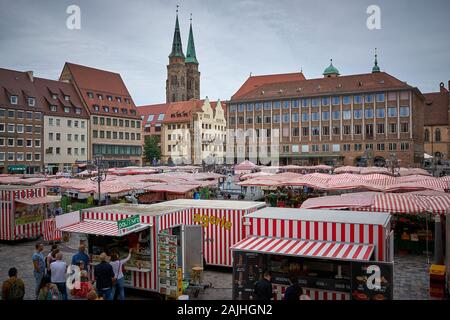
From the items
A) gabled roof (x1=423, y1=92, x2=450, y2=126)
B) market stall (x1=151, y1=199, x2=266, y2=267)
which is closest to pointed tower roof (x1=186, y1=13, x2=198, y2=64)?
gabled roof (x1=423, y1=92, x2=450, y2=126)

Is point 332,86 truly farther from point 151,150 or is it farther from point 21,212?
point 21,212

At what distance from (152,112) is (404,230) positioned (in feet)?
298

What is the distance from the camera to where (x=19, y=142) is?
201 feet

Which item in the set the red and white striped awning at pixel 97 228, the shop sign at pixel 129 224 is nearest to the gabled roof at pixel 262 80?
the red and white striped awning at pixel 97 228

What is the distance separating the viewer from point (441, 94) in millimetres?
92438

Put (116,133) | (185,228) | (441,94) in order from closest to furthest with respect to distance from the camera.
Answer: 1. (185,228)
2. (116,133)
3. (441,94)

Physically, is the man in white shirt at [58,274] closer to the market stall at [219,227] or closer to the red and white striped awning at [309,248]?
the red and white striped awning at [309,248]

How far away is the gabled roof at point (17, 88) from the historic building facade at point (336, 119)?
120 ft

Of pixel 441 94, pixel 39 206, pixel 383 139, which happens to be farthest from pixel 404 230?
pixel 441 94

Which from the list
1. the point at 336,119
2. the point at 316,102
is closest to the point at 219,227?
the point at 336,119

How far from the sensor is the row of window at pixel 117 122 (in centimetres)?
7481

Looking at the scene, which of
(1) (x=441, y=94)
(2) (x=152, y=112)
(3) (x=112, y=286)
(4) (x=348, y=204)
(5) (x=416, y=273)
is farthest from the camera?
(2) (x=152, y=112)

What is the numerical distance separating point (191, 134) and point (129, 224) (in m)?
83.3
